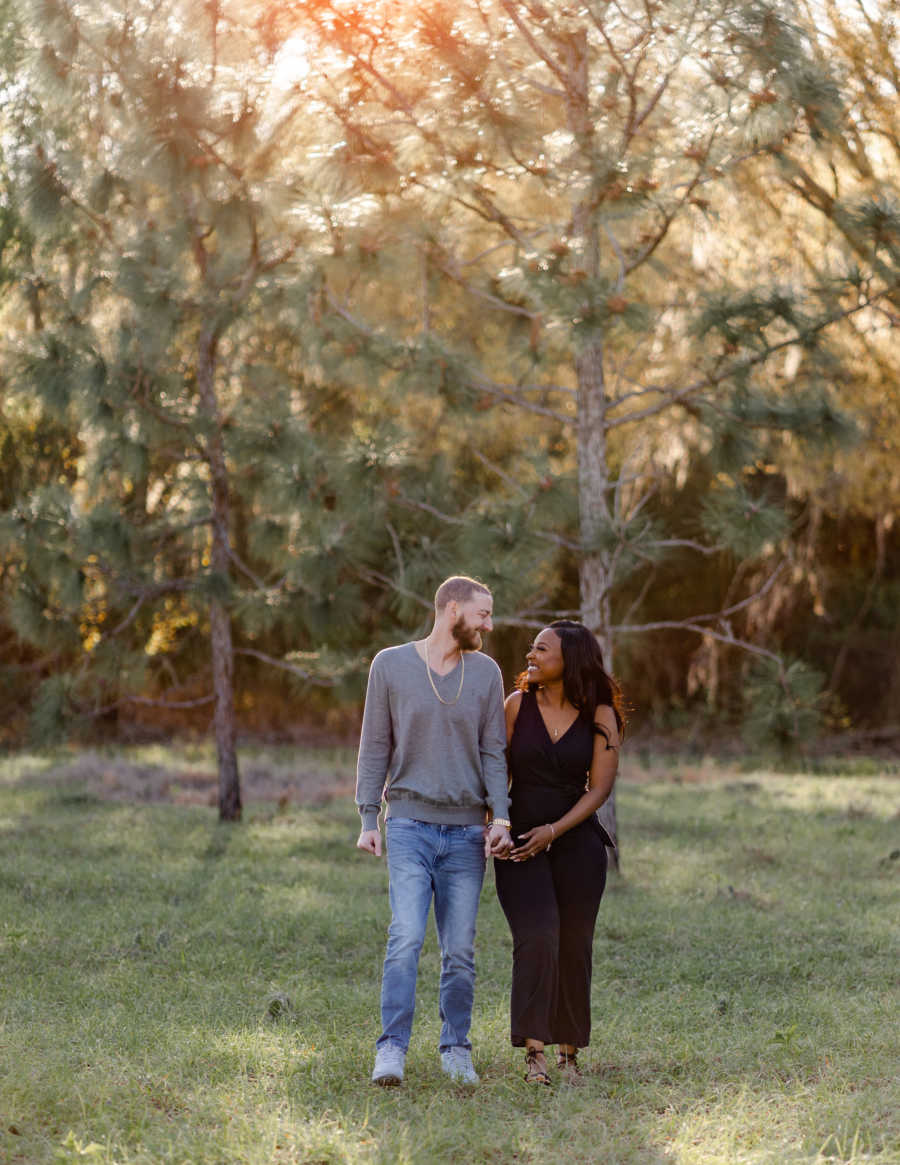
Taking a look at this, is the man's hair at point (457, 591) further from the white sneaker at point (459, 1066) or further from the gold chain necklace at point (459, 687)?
the white sneaker at point (459, 1066)

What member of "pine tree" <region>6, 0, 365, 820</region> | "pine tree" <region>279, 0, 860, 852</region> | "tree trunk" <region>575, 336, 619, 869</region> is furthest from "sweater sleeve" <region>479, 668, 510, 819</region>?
"pine tree" <region>6, 0, 365, 820</region>

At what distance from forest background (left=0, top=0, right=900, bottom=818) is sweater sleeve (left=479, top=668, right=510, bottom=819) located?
3509 millimetres

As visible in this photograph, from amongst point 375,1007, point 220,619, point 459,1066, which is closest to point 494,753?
point 459,1066

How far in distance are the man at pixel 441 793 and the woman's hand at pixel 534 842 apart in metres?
0.07

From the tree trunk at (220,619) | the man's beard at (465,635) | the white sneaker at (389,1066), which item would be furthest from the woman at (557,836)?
the tree trunk at (220,619)

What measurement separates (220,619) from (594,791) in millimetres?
7068

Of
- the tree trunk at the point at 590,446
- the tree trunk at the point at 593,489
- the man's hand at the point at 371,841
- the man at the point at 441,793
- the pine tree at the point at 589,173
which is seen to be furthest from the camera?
the tree trunk at the point at 593,489

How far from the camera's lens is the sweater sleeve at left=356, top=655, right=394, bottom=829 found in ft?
14.0

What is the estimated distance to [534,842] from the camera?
427cm

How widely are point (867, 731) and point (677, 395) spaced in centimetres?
1007

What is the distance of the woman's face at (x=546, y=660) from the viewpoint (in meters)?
4.43

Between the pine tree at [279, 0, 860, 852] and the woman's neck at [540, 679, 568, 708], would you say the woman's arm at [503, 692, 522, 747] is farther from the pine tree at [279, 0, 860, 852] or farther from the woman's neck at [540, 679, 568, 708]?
the pine tree at [279, 0, 860, 852]

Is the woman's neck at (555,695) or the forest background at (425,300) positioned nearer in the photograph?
the woman's neck at (555,695)

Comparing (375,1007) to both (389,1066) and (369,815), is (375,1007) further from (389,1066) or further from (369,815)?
(369,815)
